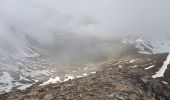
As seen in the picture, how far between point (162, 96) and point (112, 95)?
23089 millimetres

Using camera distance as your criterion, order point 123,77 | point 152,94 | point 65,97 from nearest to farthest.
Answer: point 65,97 → point 152,94 → point 123,77

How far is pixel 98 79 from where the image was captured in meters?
101

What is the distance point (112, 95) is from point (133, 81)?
700 inches

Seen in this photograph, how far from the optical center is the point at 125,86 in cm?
9181

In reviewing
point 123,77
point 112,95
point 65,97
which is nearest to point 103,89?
point 112,95

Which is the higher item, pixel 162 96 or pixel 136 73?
pixel 136 73

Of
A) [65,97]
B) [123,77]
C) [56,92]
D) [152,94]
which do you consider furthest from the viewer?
[123,77]

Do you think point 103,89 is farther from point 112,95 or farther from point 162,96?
point 162,96

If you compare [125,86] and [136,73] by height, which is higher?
[136,73]

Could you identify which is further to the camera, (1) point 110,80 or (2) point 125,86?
(1) point 110,80

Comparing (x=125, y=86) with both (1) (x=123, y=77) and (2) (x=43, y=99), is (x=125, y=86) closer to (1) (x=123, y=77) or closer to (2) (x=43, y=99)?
(1) (x=123, y=77)

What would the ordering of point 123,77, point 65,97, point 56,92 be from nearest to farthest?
point 65,97
point 56,92
point 123,77

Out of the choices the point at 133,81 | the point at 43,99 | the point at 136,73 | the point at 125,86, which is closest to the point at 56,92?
the point at 43,99

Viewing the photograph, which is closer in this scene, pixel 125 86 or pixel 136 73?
pixel 125 86
